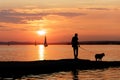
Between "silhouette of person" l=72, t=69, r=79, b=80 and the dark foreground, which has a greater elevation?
the dark foreground

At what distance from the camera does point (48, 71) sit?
92.8ft

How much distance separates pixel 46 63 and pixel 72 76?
3.52 m

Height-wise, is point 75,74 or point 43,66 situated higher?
point 43,66

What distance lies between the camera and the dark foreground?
26.5m

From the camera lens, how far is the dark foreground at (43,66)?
26.5 m

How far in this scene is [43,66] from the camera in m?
28.5

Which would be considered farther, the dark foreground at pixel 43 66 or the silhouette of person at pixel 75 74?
the dark foreground at pixel 43 66

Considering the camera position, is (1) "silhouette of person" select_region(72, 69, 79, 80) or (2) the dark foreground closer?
(1) "silhouette of person" select_region(72, 69, 79, 80)

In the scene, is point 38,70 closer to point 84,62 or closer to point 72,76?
point 72,76

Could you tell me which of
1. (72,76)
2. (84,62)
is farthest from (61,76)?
(84,62)

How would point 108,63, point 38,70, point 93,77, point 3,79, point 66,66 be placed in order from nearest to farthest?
point 3,79, point 93,77, point 38,70, point 66,66, point 108,63

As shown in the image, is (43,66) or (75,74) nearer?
(75,74)

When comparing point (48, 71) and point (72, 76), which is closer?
point (72, 76)

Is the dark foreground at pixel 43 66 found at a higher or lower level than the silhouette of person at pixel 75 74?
higher
